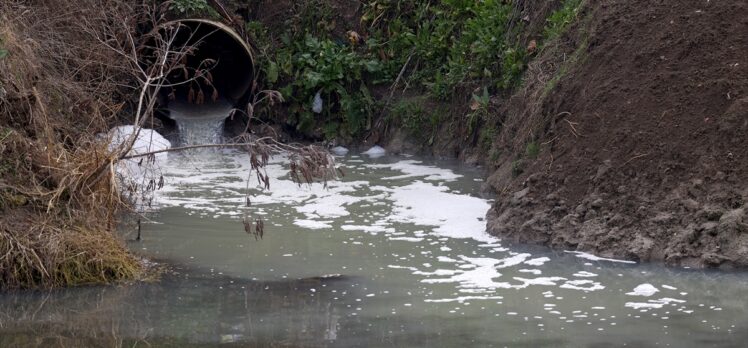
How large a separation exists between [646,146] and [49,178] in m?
4.92

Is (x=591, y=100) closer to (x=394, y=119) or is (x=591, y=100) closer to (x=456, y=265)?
(x=456, y=265)

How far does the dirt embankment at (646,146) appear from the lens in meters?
9.41

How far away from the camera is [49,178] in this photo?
917cm

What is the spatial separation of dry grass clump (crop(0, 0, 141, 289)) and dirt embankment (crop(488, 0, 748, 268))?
3392 millimetres

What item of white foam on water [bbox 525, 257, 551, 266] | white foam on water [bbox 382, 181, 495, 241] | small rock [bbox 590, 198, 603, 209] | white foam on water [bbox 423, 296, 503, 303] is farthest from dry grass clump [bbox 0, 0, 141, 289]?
small rock [bbox 590, 198, 603, 209]

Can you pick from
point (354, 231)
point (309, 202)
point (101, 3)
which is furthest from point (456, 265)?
point (101, 3)

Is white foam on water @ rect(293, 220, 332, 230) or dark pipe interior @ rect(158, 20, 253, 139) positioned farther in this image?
dark pipe interior @ rect(158, 20, 253, 139)

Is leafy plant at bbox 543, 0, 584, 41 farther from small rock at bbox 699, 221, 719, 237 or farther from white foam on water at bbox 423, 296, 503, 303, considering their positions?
white foam on water at bbox 423, 296, 503, 303

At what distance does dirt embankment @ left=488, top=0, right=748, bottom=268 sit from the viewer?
9.41m

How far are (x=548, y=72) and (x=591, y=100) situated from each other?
5.76ft

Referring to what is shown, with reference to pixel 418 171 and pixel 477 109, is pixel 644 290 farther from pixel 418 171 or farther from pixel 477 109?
pixel 477 109

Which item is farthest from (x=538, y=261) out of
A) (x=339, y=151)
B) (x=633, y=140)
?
(x=339, y=151)

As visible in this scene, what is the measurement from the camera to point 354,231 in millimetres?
10656

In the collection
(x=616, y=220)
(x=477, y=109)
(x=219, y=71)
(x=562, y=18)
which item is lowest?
(x=616, y=220)
